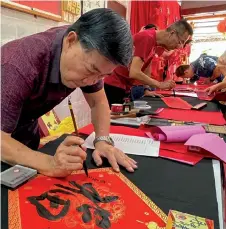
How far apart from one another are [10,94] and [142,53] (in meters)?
1.58

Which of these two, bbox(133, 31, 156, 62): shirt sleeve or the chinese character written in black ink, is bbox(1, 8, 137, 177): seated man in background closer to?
the chinese character written in black ink

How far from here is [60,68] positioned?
2.60 feet

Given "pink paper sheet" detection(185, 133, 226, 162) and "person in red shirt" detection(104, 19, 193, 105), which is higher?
"person in red shirt" detection(104, 19, 193, 105)

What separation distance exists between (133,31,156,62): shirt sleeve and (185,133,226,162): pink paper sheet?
4.10 ft

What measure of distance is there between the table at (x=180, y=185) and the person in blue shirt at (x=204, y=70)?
269 cm

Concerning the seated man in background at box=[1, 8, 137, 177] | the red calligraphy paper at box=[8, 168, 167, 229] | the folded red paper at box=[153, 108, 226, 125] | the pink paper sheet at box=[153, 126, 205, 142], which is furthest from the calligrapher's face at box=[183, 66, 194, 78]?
the red calligraphy paper at box=[8, 168, 167, 229]

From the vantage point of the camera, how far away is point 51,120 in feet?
5.87

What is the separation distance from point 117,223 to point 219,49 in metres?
6.21

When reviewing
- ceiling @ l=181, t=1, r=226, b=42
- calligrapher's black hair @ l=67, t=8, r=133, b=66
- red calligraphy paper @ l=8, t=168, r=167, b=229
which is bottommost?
red calligraphy paper @ l=8, t=168, r=167, b=229

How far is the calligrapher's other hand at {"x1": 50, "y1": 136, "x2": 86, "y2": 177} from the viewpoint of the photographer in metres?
0.68

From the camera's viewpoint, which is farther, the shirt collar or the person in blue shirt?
the person in blue shirt

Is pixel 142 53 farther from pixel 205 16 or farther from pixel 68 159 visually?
pixel 205 16

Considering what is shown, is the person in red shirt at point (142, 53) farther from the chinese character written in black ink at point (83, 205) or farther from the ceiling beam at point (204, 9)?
the ceiling beam at point (204, 9)

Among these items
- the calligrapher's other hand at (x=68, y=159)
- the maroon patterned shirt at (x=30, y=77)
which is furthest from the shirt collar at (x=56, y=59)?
the calligrapher's other hand at (x=68, y=159)
